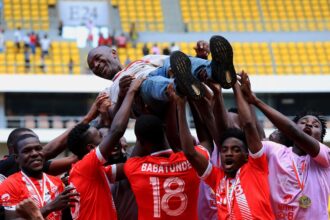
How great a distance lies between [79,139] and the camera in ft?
24.8

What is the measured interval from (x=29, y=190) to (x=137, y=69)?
1.55m

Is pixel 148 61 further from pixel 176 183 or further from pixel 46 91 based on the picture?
pixel 46 91

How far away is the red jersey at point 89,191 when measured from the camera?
23.6ft

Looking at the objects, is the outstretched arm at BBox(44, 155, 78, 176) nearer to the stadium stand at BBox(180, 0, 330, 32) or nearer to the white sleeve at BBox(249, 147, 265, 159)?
the white sleeve at BBox(249, 147, 265, 159)

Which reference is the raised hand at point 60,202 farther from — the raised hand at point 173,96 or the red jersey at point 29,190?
the raised hand at point 173,96

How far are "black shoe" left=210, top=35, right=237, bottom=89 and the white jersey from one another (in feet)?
3.36

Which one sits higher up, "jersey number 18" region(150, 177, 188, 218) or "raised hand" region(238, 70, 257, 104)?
"raised hand" region(238, 70, 257, 104)

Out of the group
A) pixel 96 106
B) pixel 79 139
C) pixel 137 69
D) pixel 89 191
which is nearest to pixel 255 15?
pixel 96 106

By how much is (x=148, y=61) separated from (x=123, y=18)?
2259cm

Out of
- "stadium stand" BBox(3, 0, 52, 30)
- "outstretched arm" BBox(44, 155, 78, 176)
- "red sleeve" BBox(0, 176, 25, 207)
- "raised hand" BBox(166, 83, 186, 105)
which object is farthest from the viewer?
"stadium stand" BBox(3, 0, 52, 30)

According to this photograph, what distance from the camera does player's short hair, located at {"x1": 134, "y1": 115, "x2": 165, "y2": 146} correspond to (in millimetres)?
7090

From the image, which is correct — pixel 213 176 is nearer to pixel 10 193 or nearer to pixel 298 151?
pixel 298 151

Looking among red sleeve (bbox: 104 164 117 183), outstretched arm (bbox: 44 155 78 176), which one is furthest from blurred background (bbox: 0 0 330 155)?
red sleeve (bbox: 104 164 117 183)

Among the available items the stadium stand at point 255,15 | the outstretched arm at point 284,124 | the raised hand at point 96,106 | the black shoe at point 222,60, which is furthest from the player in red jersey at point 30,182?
the stadium stand at point 255,15
